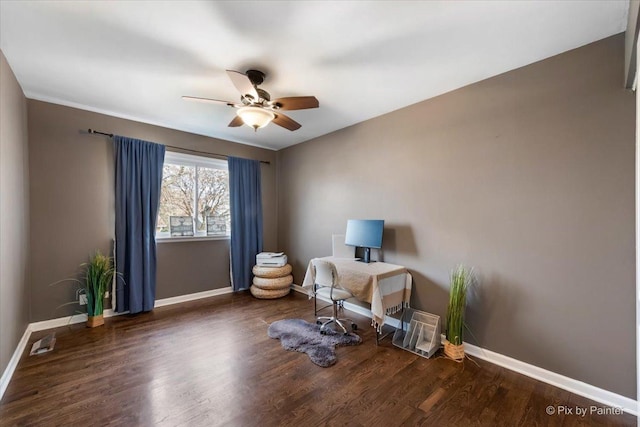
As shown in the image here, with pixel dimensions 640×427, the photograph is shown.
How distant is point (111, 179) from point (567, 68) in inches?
192

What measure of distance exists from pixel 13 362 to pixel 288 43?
3.47 metres

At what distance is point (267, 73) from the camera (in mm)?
2439

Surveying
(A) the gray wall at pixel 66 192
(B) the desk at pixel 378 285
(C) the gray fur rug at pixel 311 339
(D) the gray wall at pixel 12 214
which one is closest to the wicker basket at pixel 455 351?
(B) the desk at pixel 378 285

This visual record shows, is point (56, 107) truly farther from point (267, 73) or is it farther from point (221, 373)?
point (221, 373)

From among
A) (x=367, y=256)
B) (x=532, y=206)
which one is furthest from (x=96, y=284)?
(x=532, y=206)

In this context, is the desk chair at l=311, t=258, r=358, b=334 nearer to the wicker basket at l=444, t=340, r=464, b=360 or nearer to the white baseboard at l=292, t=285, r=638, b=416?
the wicker basket at l=444, t=340, r=464, b=360

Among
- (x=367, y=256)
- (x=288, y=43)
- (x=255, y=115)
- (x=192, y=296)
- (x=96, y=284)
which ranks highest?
(x=288, y=43)

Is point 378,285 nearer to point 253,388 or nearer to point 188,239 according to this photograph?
point 253,388

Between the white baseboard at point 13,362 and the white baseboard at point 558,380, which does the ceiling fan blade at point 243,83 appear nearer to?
the white baseboard at point 13,362

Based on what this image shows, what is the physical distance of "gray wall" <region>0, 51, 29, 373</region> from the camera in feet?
6.83

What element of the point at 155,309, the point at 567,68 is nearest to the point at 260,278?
the point at 155,309

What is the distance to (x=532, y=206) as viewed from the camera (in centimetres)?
225

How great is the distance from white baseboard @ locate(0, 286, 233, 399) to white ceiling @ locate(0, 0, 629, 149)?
2517 millimetres

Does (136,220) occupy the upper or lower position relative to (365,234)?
upper
